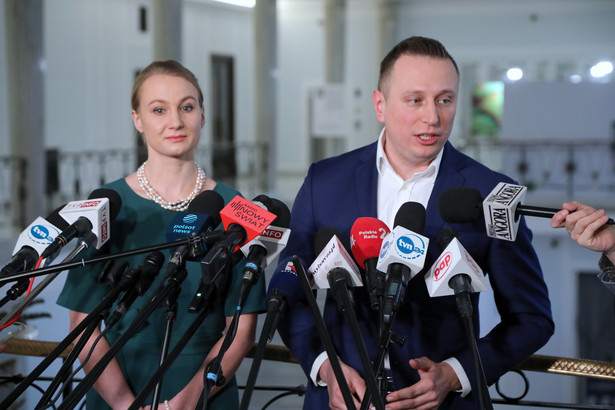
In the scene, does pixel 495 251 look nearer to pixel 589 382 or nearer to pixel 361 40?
pixel 589 382

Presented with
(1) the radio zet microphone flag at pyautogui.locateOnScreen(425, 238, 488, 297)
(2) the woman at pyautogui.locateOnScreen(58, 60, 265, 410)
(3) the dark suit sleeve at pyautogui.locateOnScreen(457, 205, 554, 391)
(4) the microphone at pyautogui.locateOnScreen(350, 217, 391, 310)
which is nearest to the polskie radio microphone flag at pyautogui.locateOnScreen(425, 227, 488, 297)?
(1) the radio zet microphone flag at pyautogui.locateOnScreen(425, 238, 488, 297)

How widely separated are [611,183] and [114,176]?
8.43 meters

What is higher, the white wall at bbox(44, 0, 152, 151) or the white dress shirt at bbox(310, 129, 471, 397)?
the white wall at bbox(44, 0, 152, 151)

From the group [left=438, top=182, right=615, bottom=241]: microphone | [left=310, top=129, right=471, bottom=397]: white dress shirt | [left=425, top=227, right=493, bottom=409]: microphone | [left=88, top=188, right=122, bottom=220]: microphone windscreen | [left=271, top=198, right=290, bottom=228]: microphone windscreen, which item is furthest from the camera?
[left=310, top=129, right=471, bottom=397]: white dress shirt

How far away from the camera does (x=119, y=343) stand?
4.00ft

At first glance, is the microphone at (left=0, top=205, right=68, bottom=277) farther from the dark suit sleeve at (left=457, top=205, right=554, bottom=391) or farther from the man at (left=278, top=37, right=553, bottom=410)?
the dark suit sleeve at (left=457, top=205, right=554, bottom=391)

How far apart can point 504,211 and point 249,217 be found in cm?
50

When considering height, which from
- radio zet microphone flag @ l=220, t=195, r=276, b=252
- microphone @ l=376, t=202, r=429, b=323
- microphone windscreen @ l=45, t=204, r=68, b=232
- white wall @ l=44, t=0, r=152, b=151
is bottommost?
microphone @ l=376, t=202, r=429, b=323

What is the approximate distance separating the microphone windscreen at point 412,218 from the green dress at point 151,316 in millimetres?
497

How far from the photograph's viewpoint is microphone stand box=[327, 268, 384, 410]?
1137 mm

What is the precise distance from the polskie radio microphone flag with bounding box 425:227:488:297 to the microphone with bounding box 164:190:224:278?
465 mm

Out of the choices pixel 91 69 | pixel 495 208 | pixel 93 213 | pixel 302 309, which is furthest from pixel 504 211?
pixel 91 69

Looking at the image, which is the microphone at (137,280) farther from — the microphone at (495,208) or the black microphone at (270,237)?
the microphone at (495,208)

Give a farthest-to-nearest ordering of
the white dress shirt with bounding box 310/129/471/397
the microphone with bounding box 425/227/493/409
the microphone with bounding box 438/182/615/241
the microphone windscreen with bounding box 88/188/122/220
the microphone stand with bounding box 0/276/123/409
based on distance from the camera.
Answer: the white dress shirt with bounding box 310/129/471/397
the microphone windscreen with bounding box 88/188/122/220
the microphone with bounding box 438/182/615/241
the microphone with bounding box 425/227/493/409
the microphone stand with bounding box 0/276/123/409
